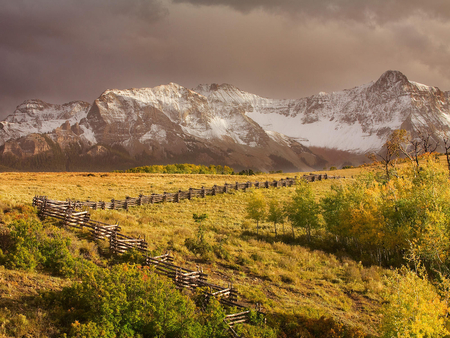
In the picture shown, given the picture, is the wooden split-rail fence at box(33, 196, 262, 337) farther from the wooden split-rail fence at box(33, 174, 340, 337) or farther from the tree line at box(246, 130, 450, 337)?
the tree line at box(246, 130, 450, 337)

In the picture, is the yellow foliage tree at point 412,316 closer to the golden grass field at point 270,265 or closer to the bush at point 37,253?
the golden grass field at point 270,265

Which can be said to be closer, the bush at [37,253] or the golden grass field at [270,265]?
the bush at [37,253]

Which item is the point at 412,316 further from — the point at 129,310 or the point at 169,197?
the point at 169,197

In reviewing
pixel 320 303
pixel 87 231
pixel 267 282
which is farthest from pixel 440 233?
pixel 87 231

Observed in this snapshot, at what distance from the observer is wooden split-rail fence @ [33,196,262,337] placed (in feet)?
51.2

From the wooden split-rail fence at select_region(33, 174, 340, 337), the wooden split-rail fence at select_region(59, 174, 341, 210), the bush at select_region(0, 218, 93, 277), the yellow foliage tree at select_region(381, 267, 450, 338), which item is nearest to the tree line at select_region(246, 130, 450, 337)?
A: the yellow foliage tree at select_region(381, 267, 450, 338)

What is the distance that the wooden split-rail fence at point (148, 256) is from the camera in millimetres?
15617

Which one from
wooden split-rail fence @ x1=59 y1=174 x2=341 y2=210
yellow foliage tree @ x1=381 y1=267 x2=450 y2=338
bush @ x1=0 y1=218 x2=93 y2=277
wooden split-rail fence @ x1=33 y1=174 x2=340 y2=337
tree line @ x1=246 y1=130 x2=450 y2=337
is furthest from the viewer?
wooden split-rail fence @ x1=59 y1=174 x2=341 y2=210

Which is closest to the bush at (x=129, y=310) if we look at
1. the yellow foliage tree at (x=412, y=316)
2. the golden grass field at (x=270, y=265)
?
the golden grass field at (x=270, y=265)

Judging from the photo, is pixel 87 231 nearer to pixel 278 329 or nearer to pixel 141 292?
pixel 141 292

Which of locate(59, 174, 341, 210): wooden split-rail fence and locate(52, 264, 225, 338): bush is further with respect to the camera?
locate(59, 174, 341, 210): wooden split-rail fence

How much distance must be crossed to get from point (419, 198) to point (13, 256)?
28958mm

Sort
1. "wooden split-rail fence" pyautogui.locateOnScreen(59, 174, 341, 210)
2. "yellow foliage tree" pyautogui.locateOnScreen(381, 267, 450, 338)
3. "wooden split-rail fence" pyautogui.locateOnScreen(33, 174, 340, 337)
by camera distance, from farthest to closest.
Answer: "wooden split-rail fence" pyautogui.locateOnScreen(59, 174, 341, 210)
"wooden split-rail fence" pyautogui.locateOnScreen(33, 174, 340, 337)
"yellow foliage tree" pyautogui.locateOnScreen(381, 267, 450, 338)

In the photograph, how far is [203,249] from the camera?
23.8 meters
